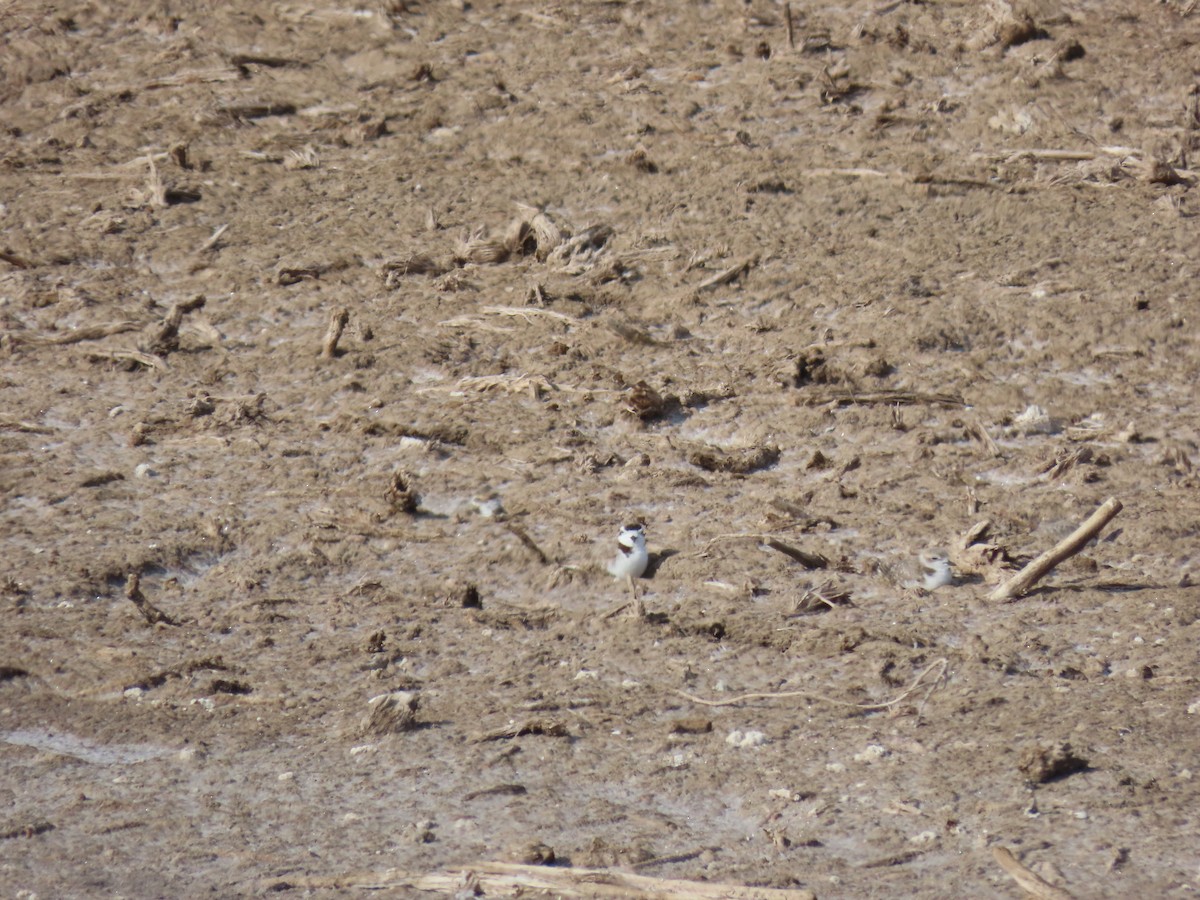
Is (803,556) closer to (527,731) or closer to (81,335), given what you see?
(527,731)

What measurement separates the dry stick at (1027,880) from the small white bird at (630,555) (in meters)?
2.10

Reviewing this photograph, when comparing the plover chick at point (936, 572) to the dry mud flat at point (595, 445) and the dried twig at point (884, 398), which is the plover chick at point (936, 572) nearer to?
the dry mud flat at point (595, 445)

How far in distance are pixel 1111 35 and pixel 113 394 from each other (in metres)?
6.51

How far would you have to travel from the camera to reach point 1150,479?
624cm

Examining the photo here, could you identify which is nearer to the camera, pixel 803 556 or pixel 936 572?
pixel 936 572

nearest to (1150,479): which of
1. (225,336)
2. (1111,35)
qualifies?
(1111,35)

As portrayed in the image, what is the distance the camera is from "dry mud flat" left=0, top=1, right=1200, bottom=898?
4316mm

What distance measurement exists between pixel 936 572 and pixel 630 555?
1.19 m

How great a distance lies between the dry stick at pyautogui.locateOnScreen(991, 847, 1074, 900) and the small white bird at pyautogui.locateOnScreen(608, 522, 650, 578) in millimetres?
2099

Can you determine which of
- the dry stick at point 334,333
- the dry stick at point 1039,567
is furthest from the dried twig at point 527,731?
the dry stick at point 334,333

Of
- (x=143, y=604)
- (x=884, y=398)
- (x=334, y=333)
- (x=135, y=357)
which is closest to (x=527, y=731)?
(x=143, y=604)

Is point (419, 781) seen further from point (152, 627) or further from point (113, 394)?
point (113, 394)

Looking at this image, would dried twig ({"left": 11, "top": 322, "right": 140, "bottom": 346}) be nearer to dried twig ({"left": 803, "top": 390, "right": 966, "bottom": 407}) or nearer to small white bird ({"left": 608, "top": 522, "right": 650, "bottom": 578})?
small white bird ({"left": 608, "top": 522, "right": 650, "bottom": 578})

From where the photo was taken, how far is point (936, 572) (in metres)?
5.59
